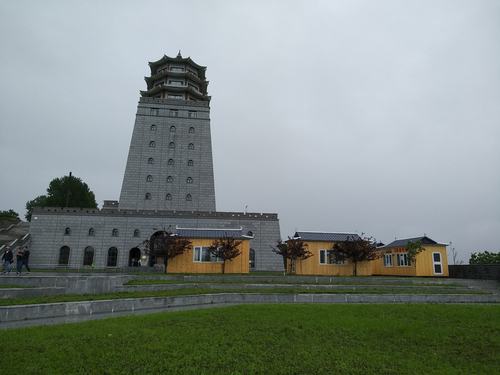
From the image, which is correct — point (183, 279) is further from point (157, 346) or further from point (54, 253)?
point (54, 253)

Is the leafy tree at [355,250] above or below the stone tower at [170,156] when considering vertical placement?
below

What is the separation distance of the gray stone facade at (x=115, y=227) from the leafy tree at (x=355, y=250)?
14185 mm

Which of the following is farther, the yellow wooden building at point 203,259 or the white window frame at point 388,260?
the white window frame at point 388,260

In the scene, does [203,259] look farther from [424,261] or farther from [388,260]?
[424,261]

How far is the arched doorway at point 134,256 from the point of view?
41550 millimetres

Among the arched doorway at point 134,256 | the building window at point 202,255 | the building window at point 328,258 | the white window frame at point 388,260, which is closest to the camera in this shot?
the building window at point 202,255

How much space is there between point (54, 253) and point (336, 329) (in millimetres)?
39373

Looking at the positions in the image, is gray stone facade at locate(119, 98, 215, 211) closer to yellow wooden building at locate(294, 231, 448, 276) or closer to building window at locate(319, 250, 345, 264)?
yellow wooden building at locate(294, 231, 448, 276)

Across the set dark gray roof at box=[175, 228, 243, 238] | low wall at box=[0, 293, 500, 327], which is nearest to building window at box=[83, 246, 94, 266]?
dark gray roof at box=[175, 228, 243, 238]

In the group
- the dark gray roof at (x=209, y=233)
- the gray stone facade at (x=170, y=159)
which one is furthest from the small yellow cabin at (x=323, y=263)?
the gray stone facade at (x=170, y=159)

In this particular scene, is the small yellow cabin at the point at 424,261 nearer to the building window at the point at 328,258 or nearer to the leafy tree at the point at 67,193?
the building window at the point at 328,258

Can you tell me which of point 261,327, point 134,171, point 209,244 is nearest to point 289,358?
point 261,327

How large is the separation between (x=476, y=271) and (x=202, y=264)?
21.1 m

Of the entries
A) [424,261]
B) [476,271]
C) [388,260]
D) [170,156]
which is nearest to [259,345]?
[424,261]
